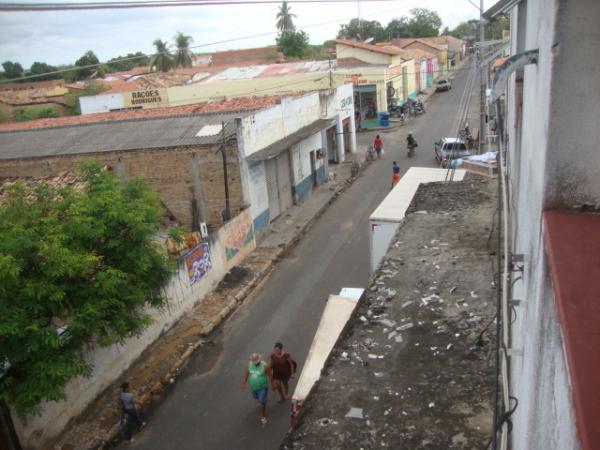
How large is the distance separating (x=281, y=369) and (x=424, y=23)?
96.0 m

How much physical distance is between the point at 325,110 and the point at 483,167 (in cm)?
1091

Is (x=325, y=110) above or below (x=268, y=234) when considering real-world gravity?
above

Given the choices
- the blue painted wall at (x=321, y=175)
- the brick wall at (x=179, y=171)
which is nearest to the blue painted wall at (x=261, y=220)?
the brick wall at (x=179, y=171)

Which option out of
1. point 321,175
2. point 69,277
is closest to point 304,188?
point 321,175

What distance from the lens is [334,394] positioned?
5.72 metres

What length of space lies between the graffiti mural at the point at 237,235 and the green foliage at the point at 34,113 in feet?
85.5

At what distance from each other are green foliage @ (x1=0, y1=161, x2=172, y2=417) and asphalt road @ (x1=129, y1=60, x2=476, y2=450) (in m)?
1.81

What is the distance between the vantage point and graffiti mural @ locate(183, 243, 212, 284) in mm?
13070

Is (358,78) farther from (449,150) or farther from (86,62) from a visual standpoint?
(86,62)

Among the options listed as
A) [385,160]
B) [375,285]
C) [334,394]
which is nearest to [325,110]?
[385,160]

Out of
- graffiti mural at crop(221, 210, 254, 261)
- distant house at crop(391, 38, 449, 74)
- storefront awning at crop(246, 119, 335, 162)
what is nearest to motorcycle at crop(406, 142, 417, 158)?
storefront awning at crop(246, 119, 335, 162)

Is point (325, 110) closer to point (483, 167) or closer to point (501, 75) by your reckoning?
point (483, 167)

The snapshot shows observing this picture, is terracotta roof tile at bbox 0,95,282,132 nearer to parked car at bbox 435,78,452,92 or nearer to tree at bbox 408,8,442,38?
parked car at bbox 435,78,452,92

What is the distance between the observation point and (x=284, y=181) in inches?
799
